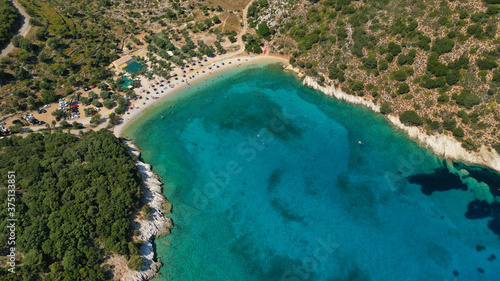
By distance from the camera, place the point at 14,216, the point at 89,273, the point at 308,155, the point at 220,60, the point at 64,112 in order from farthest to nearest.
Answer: the point at 220,60
the point at 64,112
the point at 308,155
the point at 14,216
the point at 89,273

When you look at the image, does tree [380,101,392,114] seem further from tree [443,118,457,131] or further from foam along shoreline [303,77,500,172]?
tree [443,118,457,131]

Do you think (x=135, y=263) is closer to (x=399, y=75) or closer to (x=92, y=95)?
(x=92, y=95)

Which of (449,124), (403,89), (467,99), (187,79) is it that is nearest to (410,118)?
(449,124)

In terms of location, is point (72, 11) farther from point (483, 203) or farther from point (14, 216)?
point (483, 203)

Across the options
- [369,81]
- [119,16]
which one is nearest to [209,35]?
[119,16]

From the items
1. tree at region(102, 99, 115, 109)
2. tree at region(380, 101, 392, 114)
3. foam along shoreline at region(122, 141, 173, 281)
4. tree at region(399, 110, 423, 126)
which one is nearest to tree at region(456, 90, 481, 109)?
tree at region(399, 110, 423, 126)

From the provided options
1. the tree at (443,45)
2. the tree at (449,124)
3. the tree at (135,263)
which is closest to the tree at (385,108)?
the tree at (449,124)
